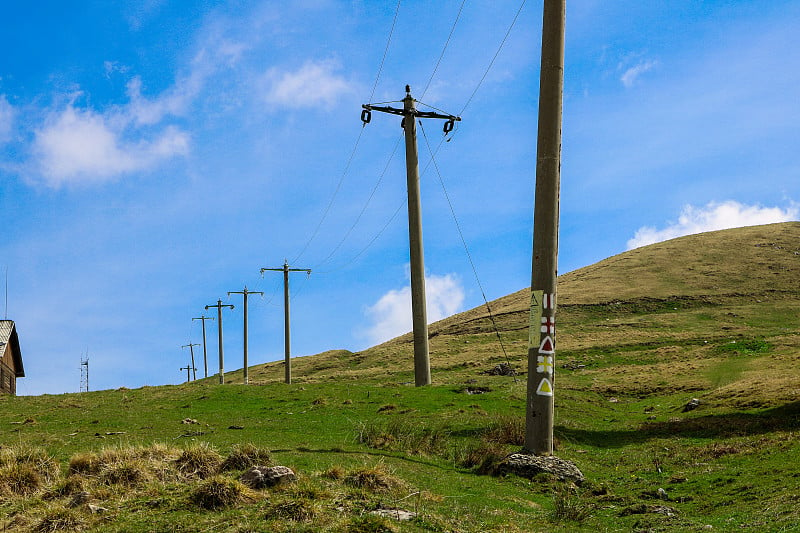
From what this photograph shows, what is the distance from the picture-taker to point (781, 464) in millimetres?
17000

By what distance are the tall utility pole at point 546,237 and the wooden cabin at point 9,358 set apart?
5890 centimetres

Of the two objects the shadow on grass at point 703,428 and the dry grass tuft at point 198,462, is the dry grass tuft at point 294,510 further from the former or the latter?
the shadow on grass at point 703,428

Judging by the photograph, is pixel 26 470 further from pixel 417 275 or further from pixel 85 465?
pixel 417 275

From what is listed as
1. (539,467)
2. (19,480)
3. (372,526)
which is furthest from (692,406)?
(19,480)

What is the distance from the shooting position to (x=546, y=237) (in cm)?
2041

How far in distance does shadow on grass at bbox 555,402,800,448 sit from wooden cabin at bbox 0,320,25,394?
56415mm

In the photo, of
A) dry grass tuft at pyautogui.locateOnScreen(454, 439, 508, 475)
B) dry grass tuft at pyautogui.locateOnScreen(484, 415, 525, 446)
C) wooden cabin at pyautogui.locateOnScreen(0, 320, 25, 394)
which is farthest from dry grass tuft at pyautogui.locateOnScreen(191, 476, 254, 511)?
wooden cabin at pyautogui.locateOnScreen(0, 320, 25, 394)

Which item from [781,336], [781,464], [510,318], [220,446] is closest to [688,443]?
[781,464]

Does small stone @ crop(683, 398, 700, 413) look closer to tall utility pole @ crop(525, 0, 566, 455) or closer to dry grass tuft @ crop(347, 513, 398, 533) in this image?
tall utility pole @ crop(525, 0, 566, 455)

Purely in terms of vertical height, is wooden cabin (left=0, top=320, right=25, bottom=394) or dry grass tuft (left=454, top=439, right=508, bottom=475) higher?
wooden cabin (left=0, top=320, right=25, bottom=394)

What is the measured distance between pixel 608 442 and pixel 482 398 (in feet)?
34.5

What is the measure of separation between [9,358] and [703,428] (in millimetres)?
64375

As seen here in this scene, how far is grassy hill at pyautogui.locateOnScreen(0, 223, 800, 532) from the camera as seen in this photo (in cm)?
1195

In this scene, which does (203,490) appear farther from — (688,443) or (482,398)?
(482,398)
